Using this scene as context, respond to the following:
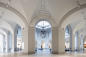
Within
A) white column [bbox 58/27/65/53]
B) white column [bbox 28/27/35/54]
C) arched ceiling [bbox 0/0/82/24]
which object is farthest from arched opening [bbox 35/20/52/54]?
arched ceiling [bbox 0/0/82/24]

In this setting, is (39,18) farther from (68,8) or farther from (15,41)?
(15,41)

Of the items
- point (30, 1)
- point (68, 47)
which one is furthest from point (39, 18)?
point (68, 47)

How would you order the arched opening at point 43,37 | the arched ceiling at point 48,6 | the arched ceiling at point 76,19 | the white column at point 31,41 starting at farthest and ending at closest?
the arched opening at point 43,37 < the white column at point 31,41 < the arched ceiling at point 76,19 < the arched ceiling at point 48,6

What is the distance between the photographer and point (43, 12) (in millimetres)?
18031

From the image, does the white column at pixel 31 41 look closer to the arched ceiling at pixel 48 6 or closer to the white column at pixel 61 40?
the arched ceiling at pixel 48 6

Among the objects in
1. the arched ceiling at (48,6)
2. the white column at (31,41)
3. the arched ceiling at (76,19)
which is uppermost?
the arched ceiling at (48,6)

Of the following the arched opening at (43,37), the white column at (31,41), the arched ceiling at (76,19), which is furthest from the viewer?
the arched opening at (43,37)

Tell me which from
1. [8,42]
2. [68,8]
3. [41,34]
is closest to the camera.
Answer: [68,8]

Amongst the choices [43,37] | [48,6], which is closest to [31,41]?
[48,6]

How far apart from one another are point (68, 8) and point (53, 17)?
2830mm

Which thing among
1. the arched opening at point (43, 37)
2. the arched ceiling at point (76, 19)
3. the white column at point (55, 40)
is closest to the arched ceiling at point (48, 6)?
the arched ceiling at point (76, 19)

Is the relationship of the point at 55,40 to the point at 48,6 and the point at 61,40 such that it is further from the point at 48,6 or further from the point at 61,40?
the point at 48,6

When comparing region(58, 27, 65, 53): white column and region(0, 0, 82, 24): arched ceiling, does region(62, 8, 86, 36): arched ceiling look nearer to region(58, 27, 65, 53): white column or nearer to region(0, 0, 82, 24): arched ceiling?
region(58, 27, 65, 53): white column

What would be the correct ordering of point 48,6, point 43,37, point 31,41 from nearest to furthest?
point 48,6 → point 31,41 → point 43,37
